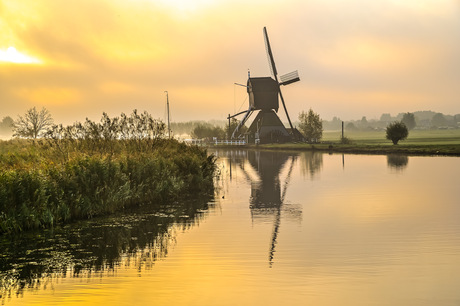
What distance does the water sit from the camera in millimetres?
9320

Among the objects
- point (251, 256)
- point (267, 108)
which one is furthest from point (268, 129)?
point (251, 256)

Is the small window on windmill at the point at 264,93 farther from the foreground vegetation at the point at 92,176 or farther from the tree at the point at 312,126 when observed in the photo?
the foreground vegetation at the point at 92,176

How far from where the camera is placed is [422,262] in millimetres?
11414

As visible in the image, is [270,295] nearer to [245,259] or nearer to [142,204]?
[245,259]

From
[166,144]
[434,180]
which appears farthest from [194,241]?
[434,180]

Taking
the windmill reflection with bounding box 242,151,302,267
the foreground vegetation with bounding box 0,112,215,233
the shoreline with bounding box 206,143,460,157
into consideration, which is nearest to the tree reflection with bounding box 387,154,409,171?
the shoreline with bounding box 206,143,460,157

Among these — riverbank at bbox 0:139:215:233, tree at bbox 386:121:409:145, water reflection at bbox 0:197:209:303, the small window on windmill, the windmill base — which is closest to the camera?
water reflection at bbox 0:197:209:303

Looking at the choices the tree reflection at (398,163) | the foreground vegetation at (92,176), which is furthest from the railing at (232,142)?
the foreground vegetation at (92,176)

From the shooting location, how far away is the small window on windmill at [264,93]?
87.2 meters

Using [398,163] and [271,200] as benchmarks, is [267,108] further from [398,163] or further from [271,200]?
[271,200]

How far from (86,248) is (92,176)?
19.1 ft

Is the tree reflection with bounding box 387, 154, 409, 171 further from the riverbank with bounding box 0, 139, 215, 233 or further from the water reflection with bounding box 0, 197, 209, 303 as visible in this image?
the water reflection with bounding box 0, 197, 209, 303

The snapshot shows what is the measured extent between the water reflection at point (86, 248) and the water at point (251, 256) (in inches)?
1.2

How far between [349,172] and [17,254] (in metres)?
28.6
